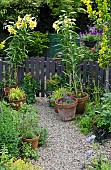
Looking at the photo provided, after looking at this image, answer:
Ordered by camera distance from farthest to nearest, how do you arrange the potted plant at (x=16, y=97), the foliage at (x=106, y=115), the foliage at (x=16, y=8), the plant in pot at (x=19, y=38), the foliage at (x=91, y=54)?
1. the foliage at (x=16, y=8)
2. the foliage at (x=91, y=54)
3. the plant in pot at (x=19, y=38)
4. the potted plant at (x=16, y=97)
5. the foliage at (x=106, y=115)

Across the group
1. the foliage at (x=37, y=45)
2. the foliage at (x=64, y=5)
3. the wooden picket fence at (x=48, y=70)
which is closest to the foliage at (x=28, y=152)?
the wooden picket fence at (x=48, y=70)

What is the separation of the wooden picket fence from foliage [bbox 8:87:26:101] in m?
0.66

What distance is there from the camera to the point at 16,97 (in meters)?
6.57

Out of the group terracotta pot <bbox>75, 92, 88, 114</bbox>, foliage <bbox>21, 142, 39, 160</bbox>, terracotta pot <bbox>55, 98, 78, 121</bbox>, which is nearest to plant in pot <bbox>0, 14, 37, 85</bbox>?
terracotta pot <bbox>55, 98, 78, 121</bbox>

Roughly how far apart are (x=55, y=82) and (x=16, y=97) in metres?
1.01

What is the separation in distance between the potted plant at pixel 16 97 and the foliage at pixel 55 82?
27.9 inches

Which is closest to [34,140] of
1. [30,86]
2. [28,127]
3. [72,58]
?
[28,127]

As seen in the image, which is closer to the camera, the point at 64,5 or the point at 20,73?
the point at 20,73

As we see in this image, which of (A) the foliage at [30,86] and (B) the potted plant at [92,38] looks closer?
(A) the foliage at [30,86]

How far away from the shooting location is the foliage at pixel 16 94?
6564mm

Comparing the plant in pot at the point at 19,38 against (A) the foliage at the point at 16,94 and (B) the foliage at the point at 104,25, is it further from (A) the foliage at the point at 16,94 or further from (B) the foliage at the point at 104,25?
(B) the foliage at the point at 104,25

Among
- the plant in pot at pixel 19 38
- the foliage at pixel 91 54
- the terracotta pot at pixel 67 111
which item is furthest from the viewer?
the foliage at pixel 91 54

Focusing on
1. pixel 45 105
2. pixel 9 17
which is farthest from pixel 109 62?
pixel 9 17

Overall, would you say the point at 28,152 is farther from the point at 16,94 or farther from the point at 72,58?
the point at 72,58
